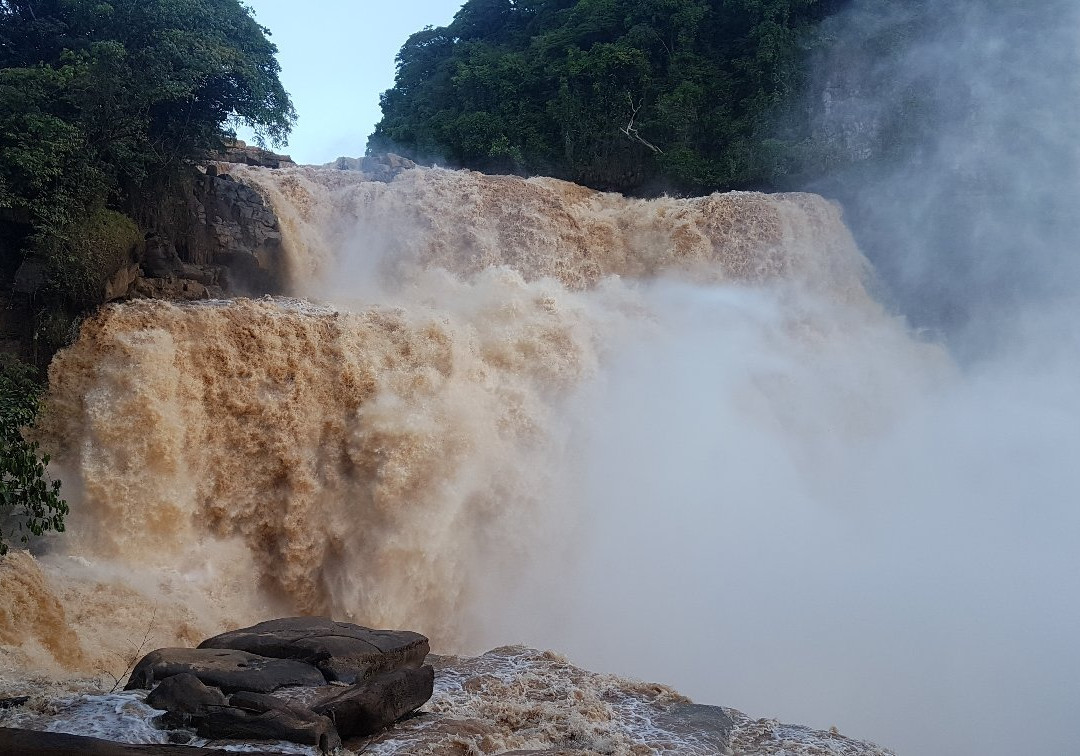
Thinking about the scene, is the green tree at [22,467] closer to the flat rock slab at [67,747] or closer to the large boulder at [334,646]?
the large boulder at [334,646]

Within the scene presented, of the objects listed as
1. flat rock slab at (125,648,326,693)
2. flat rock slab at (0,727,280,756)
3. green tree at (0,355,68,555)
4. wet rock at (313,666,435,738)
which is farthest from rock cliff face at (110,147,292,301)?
flat rock slab at (0,727,280,756)

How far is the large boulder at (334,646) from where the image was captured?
21.7ft

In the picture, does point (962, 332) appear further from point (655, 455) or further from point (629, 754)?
point (629, 754)

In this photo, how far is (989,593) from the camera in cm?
1195

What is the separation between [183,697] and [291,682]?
0.73 metres

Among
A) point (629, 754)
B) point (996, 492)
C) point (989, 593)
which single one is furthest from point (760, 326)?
point (629, 754)

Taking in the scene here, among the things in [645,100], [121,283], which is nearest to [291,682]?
[121,283]

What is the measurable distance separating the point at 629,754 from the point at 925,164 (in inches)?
567

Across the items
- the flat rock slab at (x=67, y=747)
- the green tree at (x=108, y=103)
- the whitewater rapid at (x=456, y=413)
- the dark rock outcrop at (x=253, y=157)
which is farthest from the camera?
the dark rock outcrop at (x=253, y=157)

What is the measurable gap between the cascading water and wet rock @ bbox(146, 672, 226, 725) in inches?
77.0

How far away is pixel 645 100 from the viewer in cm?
2150

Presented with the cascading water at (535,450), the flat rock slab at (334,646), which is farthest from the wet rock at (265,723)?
the cascading water at (535,450)

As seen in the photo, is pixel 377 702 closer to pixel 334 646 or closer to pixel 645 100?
pixel 334 646

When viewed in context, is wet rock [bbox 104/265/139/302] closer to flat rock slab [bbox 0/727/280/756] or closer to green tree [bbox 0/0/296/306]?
green tree [bbox 0/0/296/306]
